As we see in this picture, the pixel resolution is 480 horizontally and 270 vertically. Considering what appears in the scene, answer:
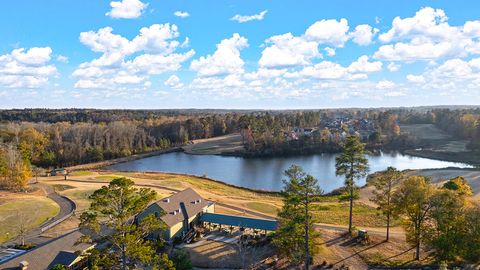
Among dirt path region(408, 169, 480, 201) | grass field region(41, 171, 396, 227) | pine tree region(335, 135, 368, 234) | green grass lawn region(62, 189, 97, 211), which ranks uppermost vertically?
pine tree region(335, 135, 368, 234)

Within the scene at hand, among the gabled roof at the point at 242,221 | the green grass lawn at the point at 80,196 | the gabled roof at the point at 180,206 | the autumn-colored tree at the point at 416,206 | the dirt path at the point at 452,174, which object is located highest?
the autumn-colored tree at the point at 416,206

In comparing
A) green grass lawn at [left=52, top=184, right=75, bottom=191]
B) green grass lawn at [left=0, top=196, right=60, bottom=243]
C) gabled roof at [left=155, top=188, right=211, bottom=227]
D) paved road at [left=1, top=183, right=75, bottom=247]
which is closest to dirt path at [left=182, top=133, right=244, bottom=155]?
green grass lawn at [left=52, top=184, right=75, bottom=191]

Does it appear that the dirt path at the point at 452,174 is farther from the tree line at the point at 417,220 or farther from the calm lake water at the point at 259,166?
the tree line at the point at 417,220

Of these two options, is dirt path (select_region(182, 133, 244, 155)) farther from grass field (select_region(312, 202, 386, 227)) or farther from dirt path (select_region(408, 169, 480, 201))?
grass field (select_region(312, 202, 386, 227))

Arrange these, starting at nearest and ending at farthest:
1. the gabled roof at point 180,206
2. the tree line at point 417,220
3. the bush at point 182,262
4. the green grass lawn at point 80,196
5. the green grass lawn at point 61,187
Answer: the tree line at point 417,220
the bush at point 182,262
the gabled roof at point 180,206
the green grass lawn at point 80,196
the green grass lawn at point 61,187

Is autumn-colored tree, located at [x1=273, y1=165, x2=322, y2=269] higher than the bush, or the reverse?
autumn-colored tree, located at [x1=273, y1=165, x2=322, y2=269]

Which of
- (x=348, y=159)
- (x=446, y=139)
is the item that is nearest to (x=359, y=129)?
(x=446, y=139)

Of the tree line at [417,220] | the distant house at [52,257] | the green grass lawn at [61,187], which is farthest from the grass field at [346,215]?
the green grass lawn at [61,187]

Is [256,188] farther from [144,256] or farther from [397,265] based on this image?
[144,256]
